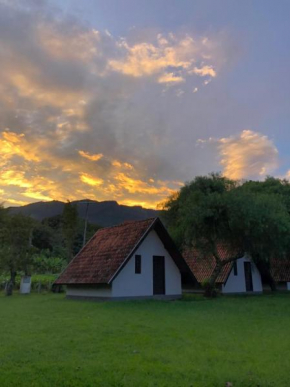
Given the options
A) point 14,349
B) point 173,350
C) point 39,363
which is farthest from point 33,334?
point 173,350

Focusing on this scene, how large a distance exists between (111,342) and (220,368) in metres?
2.64

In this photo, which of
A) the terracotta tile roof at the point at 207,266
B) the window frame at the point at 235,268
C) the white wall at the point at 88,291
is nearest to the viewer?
the white wall at the point at 88,291

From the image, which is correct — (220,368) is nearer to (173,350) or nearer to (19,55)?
(173,350)

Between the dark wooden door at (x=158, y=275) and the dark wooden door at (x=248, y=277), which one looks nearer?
the dark wooden door at (x=158, y=275)

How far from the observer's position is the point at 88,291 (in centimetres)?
1986

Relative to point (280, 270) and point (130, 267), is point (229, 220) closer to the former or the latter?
point (130, 267)

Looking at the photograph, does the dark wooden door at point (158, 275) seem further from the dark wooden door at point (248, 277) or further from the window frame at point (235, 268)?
the dark wooden door at point (248, 277)

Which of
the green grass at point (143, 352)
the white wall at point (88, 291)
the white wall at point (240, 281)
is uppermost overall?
the white wall at point (240, 281)

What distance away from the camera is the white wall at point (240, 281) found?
25.3m

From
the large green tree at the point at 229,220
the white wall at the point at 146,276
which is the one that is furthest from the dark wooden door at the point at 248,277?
the white wall at the point at 146,276

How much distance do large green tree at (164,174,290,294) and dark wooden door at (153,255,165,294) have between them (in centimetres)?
225

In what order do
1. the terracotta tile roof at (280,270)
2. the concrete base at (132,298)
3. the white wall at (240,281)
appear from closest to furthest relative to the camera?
the concrete base at (132,298) → the white wall at (240,281) → the terracotta tile roof at (280,270)

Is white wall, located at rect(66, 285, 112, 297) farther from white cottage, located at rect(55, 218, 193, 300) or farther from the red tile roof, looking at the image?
the red tile roof

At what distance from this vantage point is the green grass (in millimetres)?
5230
